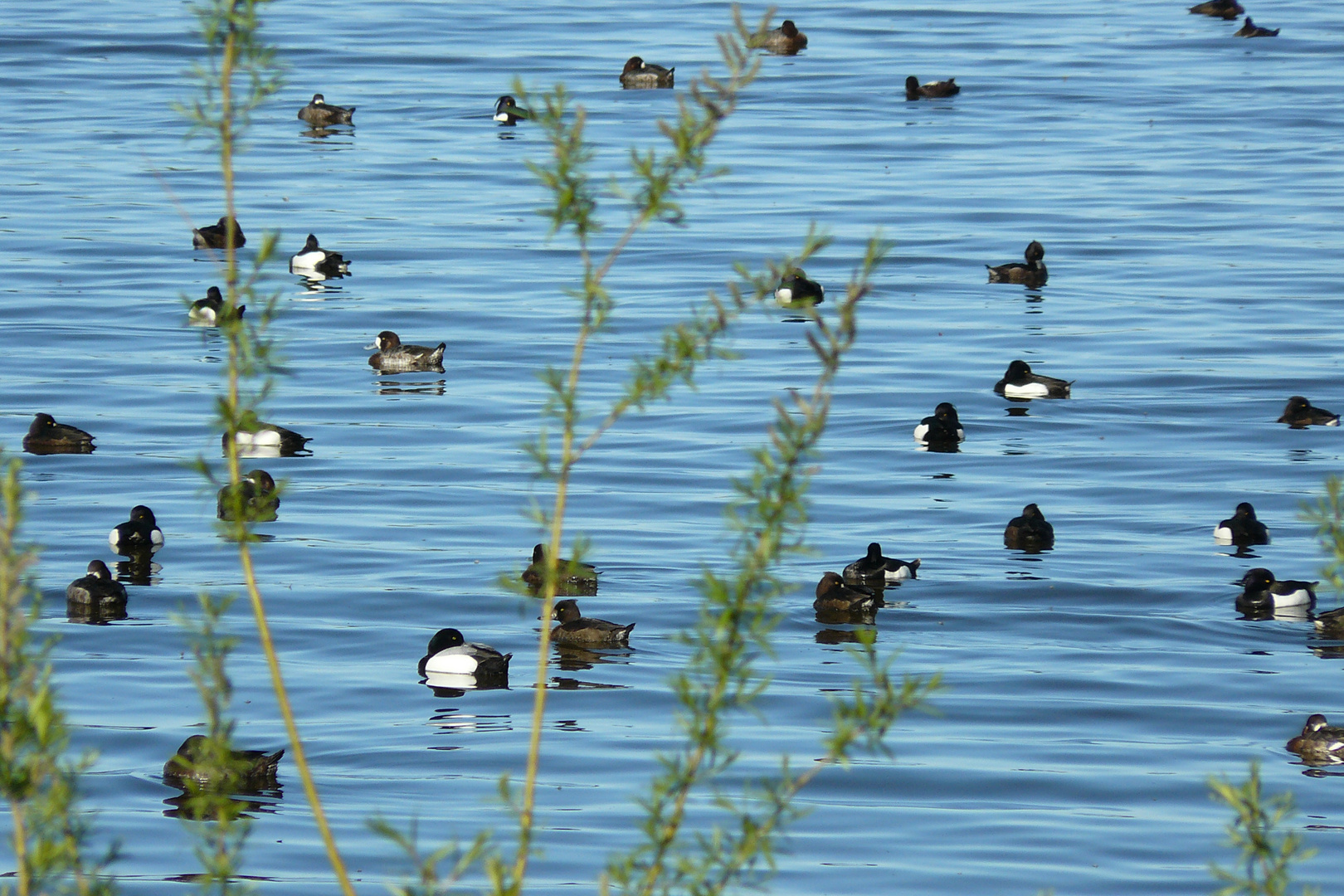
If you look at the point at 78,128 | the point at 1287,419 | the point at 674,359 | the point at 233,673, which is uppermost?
the point at 78,128

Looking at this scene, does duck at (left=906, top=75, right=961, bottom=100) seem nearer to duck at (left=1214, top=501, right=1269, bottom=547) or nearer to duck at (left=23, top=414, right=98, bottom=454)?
duck at (left=23, top=414, right=98, bottom=454)

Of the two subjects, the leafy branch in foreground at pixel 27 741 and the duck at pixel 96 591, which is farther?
the duck at pixel 96 591

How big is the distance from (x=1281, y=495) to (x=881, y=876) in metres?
11.4

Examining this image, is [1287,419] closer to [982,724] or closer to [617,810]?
[982,724]

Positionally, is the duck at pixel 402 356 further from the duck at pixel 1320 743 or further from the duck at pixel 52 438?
the duck at pixel 1320 743

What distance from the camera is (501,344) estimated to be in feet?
92.3

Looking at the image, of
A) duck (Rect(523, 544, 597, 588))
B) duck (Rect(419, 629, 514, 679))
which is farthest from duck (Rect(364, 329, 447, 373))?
duck (Rect(419, 629, 514, 679))

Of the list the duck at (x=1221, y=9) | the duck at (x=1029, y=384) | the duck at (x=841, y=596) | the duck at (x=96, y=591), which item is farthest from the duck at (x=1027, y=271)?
the duck at (x=1221, y=9)

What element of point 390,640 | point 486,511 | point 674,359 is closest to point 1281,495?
point 486,511

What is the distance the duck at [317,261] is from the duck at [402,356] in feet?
17.5

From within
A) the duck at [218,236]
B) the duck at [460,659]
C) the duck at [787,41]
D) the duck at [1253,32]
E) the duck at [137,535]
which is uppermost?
the duck at [1253,32]

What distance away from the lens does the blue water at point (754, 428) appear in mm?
12969

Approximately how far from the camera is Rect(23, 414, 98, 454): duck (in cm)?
2209

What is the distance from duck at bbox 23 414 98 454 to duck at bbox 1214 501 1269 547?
12450 millimetres
